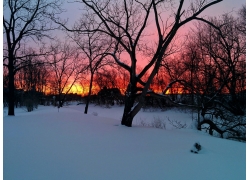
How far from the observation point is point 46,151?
14.3ft

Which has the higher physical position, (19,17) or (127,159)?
(19,17)

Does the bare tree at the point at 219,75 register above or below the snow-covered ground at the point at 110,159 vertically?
above

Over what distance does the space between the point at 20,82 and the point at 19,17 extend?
1309 inches

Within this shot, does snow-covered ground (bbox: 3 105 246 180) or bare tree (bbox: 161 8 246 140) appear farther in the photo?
bare tree (bbox: 161 8 246 140)

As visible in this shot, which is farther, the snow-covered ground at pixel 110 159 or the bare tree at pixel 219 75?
the bare tree at pixel 219 75

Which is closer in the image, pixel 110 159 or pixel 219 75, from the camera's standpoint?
pixel 110 159

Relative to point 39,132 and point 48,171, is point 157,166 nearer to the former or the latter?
point 48,171

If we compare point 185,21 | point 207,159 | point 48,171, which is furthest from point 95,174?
point 185,21

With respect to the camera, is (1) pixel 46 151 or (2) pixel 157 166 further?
(1) pixel 46 151

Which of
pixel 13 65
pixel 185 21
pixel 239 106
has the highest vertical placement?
pixel 185 21

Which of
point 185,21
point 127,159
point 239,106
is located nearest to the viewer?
point 127,159

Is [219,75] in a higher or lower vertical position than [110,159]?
higher

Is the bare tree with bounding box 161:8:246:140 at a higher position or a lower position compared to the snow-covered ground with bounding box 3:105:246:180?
higher

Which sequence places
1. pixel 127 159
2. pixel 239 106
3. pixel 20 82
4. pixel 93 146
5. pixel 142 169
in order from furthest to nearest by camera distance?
pixel 20 82, pixel 239 106, pixel 93 146, pixel 127 159, pixel 142 169
